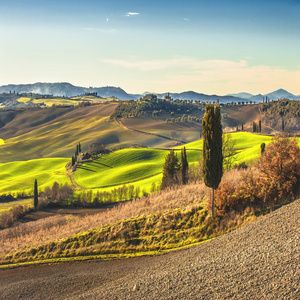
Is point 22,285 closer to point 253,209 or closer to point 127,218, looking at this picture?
point 127,218

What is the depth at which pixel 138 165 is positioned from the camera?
90750mm

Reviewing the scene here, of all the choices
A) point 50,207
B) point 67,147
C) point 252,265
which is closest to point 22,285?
point 252,265

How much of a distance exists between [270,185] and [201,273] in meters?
10.7

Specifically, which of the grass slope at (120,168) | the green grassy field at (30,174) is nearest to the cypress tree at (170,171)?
the grass slope at (120,168)

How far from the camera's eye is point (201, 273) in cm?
1552

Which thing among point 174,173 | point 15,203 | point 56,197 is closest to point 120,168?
point 56,197

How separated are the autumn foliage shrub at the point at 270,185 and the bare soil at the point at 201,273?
233 centimetres

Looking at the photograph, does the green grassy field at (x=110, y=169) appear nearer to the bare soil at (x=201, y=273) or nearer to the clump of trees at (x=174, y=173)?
the clump of trees at (x=174, y=173)

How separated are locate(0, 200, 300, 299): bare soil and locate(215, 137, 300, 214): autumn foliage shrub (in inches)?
91.7

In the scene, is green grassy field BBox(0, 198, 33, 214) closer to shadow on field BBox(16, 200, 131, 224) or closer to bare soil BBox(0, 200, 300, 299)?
shadow on field BBox(16, 200, 131, 224)

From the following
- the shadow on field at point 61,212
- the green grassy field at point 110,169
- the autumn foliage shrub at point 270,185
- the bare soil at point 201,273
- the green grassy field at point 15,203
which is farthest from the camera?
the green grassy field at point 110,169

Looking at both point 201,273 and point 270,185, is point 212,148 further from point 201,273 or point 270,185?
point 201,273

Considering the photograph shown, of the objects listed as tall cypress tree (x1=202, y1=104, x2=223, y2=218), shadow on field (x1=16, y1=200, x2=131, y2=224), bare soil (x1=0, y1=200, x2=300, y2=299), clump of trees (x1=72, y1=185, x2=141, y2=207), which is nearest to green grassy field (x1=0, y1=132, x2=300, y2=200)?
clump of trees (x1=72, y1=185, x2=141, y2=207)

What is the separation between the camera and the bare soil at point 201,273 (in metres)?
13.3
